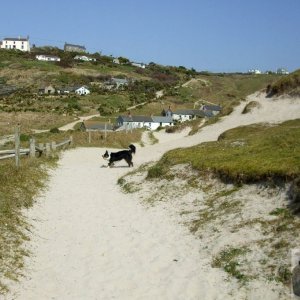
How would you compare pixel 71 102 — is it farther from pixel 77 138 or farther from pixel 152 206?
pixel 152 206

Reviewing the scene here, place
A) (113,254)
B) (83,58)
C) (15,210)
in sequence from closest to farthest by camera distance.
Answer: (113,254)
(15,210)
(83,58)

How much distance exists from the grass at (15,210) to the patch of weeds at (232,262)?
421cm

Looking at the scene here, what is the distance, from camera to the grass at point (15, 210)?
9092 mm

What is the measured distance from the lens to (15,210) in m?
13.1

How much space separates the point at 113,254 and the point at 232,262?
9.46 ft

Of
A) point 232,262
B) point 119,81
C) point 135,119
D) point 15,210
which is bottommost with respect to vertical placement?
point 232,262

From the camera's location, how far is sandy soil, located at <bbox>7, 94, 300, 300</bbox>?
330 inches

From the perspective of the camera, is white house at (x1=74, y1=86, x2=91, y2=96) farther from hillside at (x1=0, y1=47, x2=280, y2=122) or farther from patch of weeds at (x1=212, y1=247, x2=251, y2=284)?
patch of weeds at (x1=212, y1=247, x2=251, y2=284)

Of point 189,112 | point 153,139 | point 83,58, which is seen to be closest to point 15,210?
point 153,139

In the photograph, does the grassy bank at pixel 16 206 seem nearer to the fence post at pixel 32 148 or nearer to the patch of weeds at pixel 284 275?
the fence post at pixel 32 148

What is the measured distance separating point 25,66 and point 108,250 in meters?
143

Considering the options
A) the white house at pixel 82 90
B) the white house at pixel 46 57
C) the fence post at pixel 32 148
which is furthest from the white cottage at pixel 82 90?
the fence post at pixel 32 148

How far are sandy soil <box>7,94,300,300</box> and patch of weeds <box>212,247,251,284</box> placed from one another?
18cm

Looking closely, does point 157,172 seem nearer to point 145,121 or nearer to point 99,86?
point 145,121
